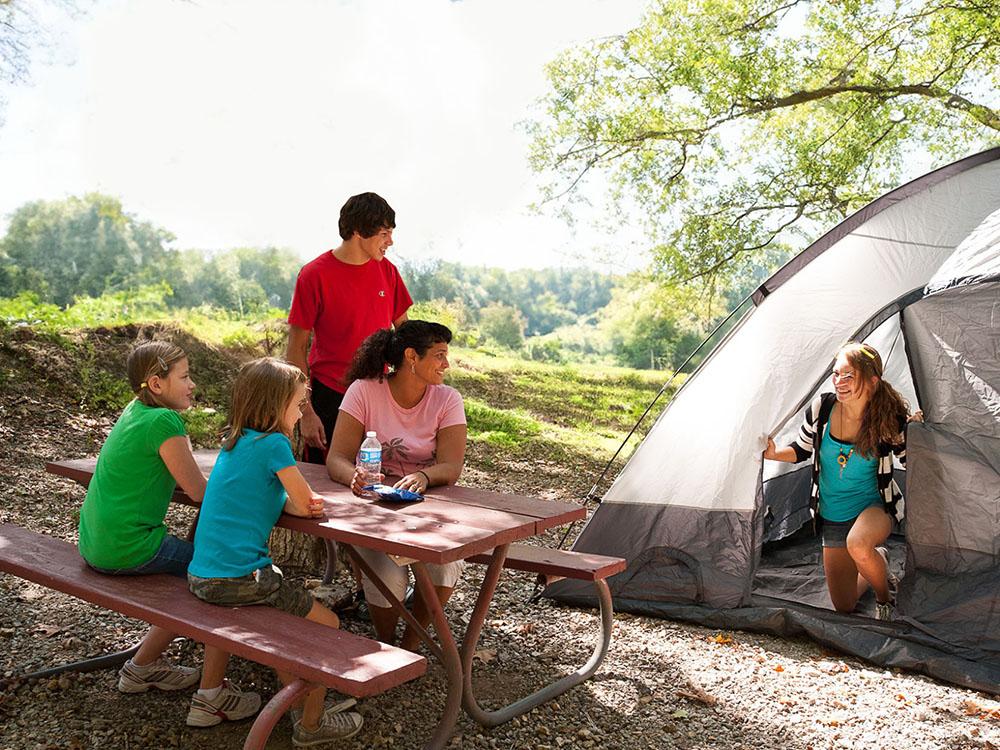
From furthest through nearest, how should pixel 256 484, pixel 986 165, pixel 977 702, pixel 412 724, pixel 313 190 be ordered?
pixel 313 190 → pixel 986 165 → pixel 977 702 → pixel 412 724 → pixel 256 484

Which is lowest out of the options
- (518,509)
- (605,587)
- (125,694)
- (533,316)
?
(125,694)

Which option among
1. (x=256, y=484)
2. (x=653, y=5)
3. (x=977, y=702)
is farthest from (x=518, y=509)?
(x=653, y=5)

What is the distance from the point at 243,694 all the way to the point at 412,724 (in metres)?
0.54

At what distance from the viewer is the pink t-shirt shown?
3449 millimetres

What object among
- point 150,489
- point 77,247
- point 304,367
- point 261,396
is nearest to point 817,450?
point 304,367

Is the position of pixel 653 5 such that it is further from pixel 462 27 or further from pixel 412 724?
pixel 462 27

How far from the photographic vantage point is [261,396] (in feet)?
9.03

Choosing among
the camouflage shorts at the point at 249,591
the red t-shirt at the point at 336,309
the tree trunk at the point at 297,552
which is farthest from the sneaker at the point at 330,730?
the tree trunk at the point at 297,552

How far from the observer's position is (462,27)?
26.3 metres

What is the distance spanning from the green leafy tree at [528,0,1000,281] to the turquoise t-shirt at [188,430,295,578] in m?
7.26

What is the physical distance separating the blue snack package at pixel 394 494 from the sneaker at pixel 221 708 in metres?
0.75

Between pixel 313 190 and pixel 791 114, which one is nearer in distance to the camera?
pixel 791 114

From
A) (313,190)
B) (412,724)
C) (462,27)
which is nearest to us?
(412,724)

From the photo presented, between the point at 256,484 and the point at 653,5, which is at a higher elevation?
the point at 653,5
